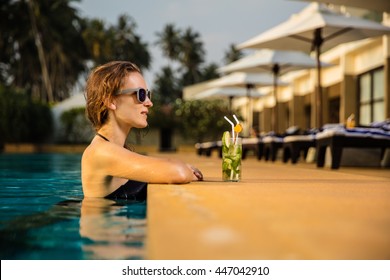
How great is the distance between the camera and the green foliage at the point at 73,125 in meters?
28.7

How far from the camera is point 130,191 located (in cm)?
368

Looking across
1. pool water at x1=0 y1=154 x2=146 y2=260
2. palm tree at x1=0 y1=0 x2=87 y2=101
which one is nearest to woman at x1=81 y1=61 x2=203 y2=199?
pool water at x1=0 y1=154 x2=146 y2=260

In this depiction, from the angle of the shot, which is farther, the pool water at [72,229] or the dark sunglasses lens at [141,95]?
the dark sunglasses lens at [141,95]

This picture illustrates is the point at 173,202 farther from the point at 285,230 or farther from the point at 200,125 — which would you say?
the point at 200,125

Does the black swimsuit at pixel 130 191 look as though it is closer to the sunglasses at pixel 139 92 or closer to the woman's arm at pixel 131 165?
the woman's arm at pixel 131 165

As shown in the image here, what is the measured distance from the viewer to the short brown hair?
332cm

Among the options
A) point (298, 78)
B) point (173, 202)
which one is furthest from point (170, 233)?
point (298, 78)

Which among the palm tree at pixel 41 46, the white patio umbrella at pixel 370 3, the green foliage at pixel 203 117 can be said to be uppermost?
the palm tree at pixel 41 46

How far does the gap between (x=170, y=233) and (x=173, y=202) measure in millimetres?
778

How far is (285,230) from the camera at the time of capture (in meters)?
1.79

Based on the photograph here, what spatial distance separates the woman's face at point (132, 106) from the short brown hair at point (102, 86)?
6 centimetres

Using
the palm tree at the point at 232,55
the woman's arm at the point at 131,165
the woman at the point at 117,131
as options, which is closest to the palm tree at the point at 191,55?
the palm tree at the point at 232,55

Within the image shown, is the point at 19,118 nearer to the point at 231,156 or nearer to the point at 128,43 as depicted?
the point at 231,156
